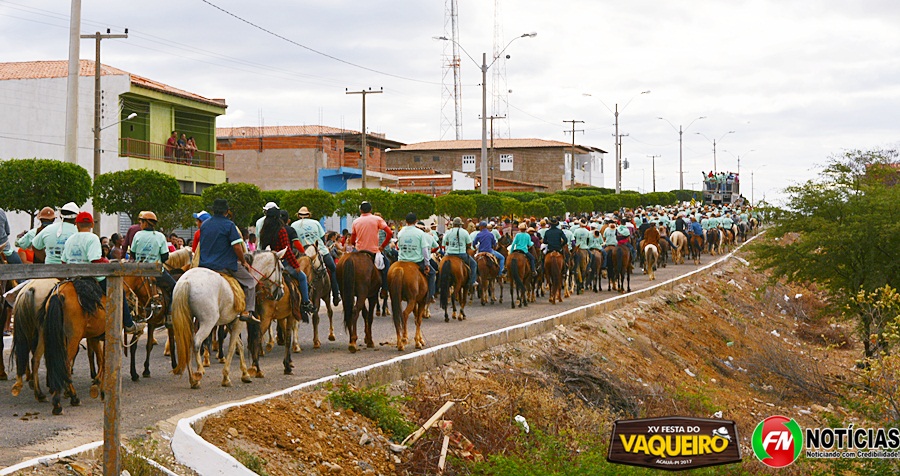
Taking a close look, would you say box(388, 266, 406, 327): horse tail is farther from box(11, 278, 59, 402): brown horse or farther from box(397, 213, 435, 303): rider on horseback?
box(11, 278, 59, 402): brown horse

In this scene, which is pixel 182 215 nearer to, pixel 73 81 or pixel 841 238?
pixel 73 81

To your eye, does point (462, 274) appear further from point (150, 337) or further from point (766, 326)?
point (766, 326)

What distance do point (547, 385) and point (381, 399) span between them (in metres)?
4.94

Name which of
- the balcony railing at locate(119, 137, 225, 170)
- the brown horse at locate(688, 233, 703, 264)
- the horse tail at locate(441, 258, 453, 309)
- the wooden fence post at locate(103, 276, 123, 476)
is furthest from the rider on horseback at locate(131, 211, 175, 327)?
the brown horse at locate(688, 233, 703, 264)

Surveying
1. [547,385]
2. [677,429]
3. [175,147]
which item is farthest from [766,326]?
[677,429]

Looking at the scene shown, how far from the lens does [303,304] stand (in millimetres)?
15344

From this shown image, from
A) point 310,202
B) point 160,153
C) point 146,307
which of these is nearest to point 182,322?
point 146,307

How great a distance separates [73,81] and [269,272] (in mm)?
11870

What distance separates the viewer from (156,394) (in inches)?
480

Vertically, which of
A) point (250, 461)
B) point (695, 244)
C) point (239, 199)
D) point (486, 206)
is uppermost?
point (486, 206)

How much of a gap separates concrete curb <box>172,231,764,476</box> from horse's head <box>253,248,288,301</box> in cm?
158

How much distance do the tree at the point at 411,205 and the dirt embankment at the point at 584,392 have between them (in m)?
14.0

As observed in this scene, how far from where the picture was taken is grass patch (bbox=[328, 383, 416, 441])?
1213 centimetres

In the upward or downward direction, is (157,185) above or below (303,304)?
above
